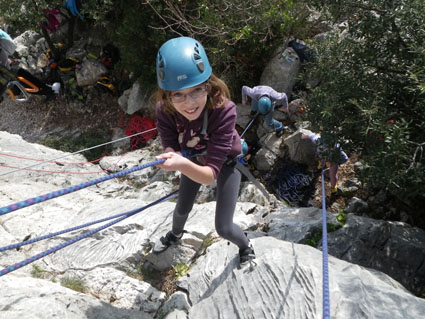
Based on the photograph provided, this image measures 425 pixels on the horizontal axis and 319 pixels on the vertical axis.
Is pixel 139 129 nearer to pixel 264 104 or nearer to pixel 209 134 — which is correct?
pixel 264 104

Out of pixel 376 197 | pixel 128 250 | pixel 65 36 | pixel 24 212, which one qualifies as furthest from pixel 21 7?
pixel 376 197

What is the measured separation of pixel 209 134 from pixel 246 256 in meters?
1.26

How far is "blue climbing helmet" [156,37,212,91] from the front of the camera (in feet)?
6.71

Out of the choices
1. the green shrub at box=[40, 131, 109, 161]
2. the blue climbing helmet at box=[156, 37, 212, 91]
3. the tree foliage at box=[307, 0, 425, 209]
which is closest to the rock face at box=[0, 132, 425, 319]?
the tree foliage at box=[307, 0, 425, 209]

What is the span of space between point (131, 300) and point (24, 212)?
8.76 ft

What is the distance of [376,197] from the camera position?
5.69 metres

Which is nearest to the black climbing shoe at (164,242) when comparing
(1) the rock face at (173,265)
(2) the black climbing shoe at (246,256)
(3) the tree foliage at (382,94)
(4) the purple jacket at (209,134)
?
(1) the rock face at (173,265)

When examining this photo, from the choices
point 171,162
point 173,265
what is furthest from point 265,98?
point 171,162

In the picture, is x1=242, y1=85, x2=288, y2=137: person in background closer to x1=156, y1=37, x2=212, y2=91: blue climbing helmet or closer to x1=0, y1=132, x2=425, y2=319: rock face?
x1=0, y1=132, x2=425, y2=319: rock face

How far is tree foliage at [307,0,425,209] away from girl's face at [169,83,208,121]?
1994 millimetres

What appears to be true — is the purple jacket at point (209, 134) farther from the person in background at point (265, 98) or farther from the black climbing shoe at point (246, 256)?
the person in background at point (265, 98)

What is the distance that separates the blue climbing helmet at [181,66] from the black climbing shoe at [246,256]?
1.66 m

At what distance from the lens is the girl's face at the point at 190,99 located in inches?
83.0

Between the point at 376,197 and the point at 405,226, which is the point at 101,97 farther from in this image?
the point at 405,226
